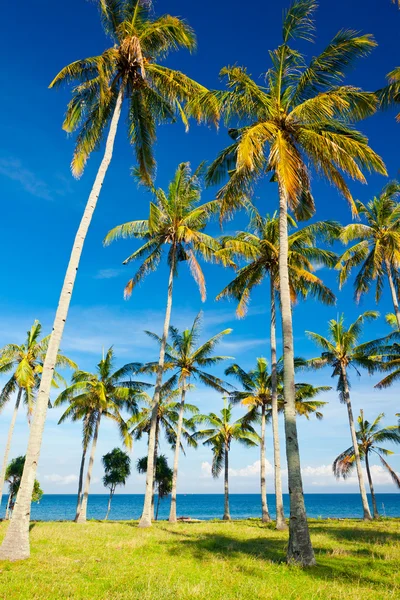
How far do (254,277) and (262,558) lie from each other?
13.6 m

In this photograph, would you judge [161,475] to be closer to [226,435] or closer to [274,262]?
[226,435]

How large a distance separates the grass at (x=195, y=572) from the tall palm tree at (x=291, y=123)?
3.32 meters

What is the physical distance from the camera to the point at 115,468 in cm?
3631

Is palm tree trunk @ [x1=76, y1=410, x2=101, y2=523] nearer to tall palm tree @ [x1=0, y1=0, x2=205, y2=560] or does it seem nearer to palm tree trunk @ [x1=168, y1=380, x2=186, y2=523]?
palm tree trunk @ [x1=168, y1=380, x2=186, y2=523]

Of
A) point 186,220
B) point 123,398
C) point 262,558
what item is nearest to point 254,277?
point 186,220

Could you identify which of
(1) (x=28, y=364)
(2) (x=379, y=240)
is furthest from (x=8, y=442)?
(2) (x=379, y=240)

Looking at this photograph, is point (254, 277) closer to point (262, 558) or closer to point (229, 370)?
point (229, 370)

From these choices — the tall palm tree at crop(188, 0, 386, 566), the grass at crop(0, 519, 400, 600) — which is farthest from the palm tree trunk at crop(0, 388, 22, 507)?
the tall palm tree at crop(188, 0, 386, 566)

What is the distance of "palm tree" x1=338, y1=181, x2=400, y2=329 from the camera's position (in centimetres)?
1842

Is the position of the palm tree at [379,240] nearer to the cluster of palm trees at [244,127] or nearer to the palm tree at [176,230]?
the cluster of palm trees at [244,127]

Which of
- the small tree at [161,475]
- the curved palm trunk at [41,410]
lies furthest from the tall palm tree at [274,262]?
the small tree at [161,475]

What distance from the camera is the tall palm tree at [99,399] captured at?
924 inches

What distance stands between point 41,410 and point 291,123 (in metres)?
11.1

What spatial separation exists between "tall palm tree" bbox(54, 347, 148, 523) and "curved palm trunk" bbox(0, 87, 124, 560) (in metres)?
13.4
